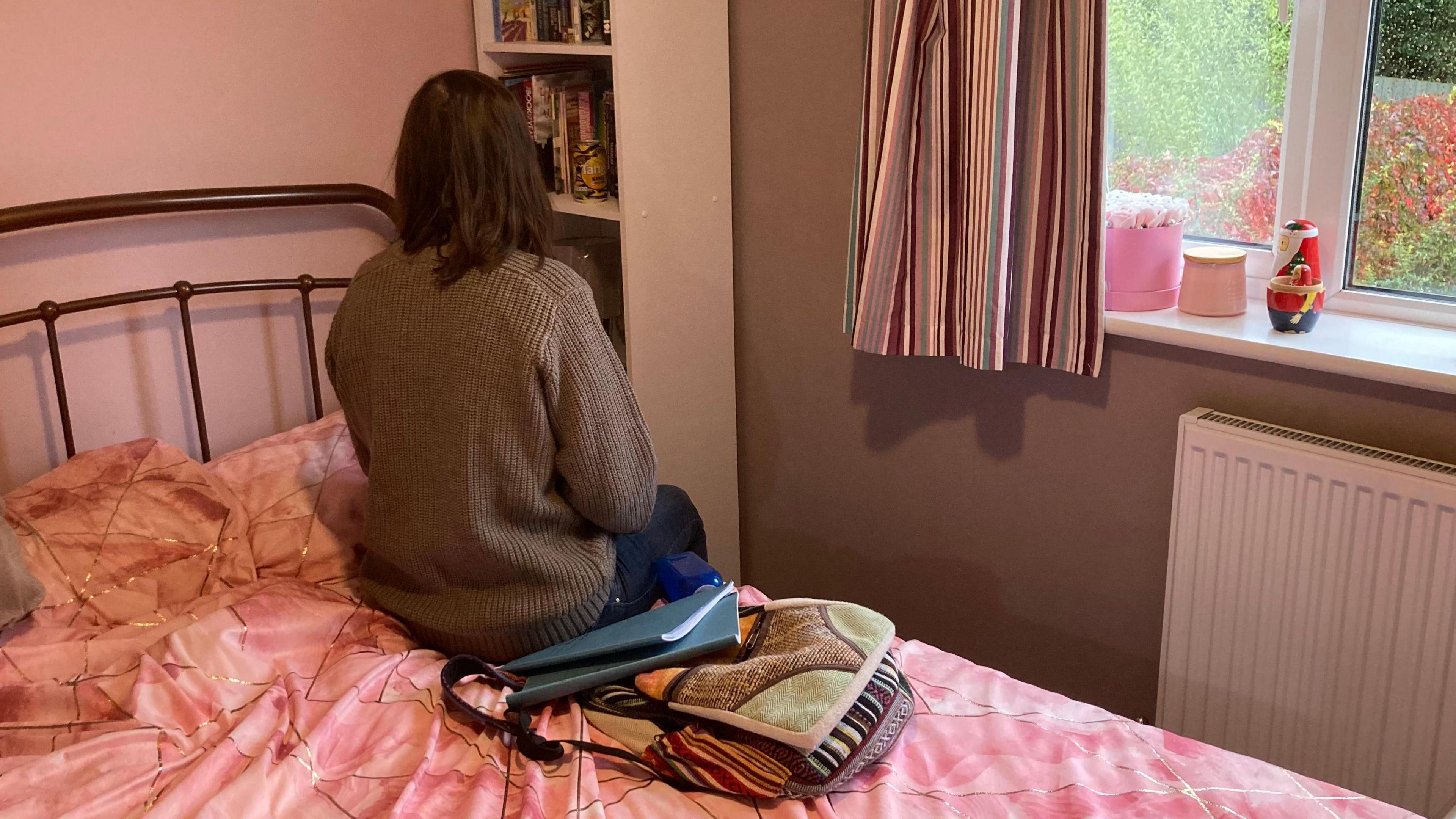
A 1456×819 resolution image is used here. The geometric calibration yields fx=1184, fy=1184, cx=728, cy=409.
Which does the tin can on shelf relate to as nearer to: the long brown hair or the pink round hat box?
the long brown hair

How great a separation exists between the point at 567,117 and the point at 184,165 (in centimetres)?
70

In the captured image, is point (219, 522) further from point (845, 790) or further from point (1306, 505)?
point (1306, 505)

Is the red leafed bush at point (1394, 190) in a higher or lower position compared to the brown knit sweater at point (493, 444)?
higher

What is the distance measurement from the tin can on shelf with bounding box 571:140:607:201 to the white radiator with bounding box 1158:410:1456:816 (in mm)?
1193

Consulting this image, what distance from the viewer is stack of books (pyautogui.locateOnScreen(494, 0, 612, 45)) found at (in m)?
2.19

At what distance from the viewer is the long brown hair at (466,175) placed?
1.58 metres

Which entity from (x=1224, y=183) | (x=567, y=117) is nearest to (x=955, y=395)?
(x=1224, y=183)

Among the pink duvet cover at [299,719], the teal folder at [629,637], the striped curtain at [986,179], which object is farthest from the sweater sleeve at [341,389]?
the striped curtain at [986,179]

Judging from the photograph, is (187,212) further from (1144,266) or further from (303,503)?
(1144,266)

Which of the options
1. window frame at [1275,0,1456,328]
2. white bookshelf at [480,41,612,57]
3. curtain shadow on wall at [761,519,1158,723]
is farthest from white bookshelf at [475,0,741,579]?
window frame at [1275,0,1456,328]

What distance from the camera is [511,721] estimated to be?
4.83 feet

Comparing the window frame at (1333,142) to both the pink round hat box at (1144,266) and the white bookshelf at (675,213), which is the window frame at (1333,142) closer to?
the pink round hat box at (1144,266)

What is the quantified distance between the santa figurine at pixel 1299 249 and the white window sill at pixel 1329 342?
9 cm

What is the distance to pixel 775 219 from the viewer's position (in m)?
2.31
